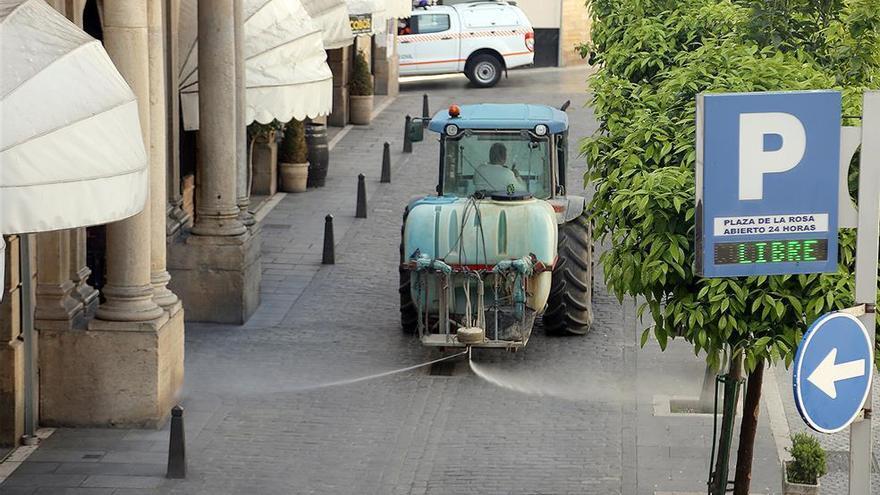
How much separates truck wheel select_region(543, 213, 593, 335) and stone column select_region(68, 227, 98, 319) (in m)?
5.52

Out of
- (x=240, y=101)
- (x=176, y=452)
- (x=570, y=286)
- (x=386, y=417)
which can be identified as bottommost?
(x=386, y=417)

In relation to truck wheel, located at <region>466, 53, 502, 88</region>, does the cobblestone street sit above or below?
below

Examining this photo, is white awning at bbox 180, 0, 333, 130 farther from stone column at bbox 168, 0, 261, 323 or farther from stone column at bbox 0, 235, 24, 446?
stone column at bbox 0, 235, 24, 446

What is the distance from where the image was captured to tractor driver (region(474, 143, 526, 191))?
A: 20312mm

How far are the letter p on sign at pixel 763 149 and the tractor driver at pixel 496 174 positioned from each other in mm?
10970

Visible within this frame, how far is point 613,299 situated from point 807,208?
13.2 m

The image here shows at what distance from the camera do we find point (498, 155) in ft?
66.8

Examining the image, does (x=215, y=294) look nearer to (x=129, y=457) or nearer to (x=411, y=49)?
(x=129, y=457)

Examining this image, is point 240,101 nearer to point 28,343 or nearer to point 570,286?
point 570,286

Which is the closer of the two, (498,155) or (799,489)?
(799,489)

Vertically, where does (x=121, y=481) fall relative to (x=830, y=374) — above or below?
below

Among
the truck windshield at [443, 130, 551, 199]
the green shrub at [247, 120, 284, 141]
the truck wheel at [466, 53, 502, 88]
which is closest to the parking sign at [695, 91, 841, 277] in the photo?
the truck windshield at [443, 130, 551, 199]

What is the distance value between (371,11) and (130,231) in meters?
17.9

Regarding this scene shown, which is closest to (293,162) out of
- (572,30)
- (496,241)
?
(496,241)
